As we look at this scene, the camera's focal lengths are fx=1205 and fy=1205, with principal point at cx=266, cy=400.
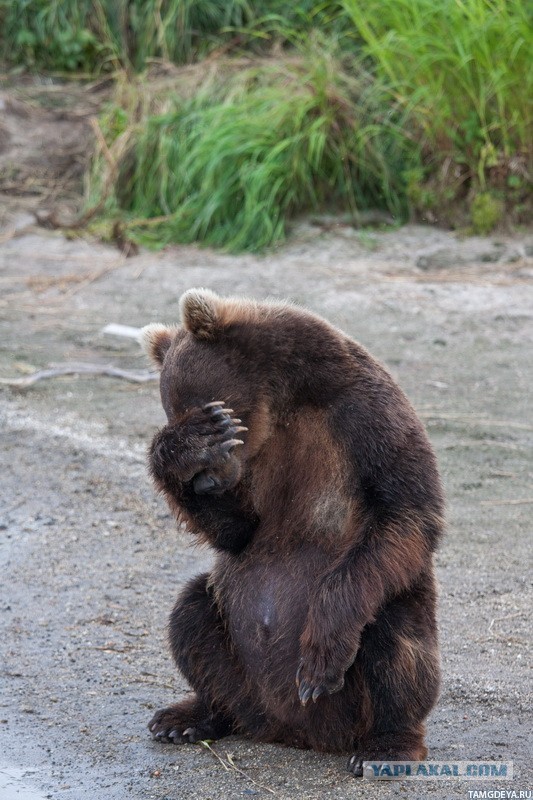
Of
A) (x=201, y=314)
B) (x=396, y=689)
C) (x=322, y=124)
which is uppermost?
(x=201, y=314)

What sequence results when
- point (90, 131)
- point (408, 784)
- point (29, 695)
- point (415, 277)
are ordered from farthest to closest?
1. point (90, 131)
2. point (415, 277)
3. point (29, 695)
4. point (408, 784)

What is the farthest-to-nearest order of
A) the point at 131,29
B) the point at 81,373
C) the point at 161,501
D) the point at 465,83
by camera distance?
1. the point at 131,29
2. the point at 465,83
3. the point at 81,373
4. the point at 161,501

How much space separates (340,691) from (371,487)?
0.64 meters

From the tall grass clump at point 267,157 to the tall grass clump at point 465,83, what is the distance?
41cm

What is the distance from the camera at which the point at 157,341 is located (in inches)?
155

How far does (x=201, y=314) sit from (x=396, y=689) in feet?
4.13

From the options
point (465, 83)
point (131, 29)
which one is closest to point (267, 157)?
point (465, 83)

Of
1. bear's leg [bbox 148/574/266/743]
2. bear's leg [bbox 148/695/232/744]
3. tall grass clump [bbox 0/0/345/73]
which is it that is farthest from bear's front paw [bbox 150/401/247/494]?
tall grass clump [bbox 0/0/345/73]

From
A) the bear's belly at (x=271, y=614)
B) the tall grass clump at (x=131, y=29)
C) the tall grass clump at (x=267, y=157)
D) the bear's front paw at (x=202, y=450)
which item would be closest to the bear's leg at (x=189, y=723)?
the bear's belly at (x=271, y=614)

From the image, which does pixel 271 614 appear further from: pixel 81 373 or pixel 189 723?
pixel 81 373

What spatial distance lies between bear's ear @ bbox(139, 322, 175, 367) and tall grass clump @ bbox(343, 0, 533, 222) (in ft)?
20.9

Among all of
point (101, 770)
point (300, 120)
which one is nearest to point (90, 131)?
point (300, 120)

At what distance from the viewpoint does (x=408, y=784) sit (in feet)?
11.6

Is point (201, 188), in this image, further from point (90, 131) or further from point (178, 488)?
point (178, 488)
